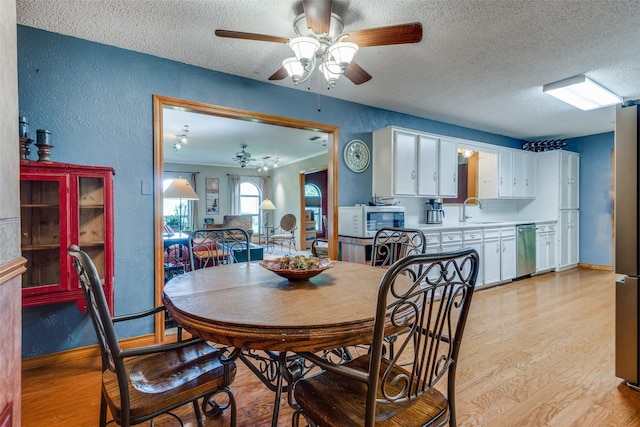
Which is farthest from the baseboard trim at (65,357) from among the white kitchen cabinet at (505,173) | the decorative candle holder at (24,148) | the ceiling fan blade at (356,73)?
the white kitchen cabinet at (505,173)

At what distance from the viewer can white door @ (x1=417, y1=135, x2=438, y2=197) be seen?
408 centimetres

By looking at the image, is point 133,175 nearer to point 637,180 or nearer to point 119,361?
point 119,361

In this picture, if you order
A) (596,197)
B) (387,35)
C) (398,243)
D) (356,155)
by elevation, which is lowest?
(398,243)

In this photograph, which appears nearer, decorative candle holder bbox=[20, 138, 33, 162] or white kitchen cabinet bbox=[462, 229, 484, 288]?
decorative candle holder bbox=[20, 138, 33, 162]

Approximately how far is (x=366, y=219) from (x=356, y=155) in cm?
88

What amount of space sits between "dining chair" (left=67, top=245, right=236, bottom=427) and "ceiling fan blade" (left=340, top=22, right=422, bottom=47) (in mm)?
1723

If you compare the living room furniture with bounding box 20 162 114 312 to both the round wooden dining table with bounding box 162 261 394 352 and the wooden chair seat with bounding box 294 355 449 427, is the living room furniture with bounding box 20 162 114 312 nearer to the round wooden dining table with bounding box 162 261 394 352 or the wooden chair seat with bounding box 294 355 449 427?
the round wooden dining table with bounding box 162 261 394 352

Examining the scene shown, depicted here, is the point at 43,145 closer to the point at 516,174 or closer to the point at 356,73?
the point at 356,73

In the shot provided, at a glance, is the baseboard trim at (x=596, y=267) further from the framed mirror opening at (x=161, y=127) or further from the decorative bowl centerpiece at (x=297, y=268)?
the decorative bowl centerpiece at (x=297, y=268)

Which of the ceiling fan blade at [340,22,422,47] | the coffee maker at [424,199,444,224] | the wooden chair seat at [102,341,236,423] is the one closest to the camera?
the wooden chair seat at [102,341,236,423]

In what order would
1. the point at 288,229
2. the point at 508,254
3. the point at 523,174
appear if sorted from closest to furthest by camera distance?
the point at 508,254 < the point at 523,174 < the point at 288,229

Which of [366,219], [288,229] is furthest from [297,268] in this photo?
[288,229]

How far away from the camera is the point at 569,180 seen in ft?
18.3

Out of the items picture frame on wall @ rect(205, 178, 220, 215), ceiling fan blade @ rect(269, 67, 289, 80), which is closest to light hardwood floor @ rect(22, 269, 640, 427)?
ceiling fan blade @ rect(269, 67, 289, 80)
